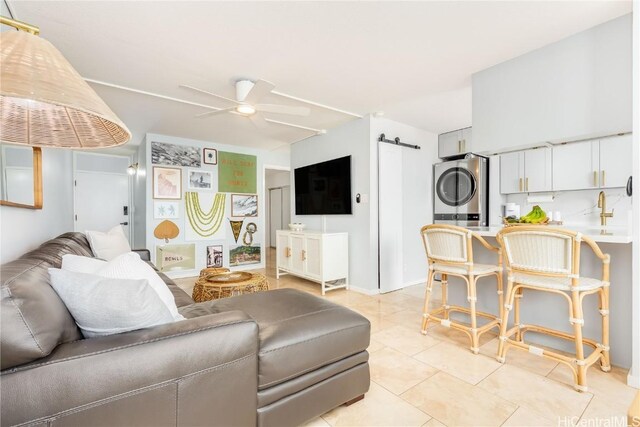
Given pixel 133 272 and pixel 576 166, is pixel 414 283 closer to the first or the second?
pixel 576 166

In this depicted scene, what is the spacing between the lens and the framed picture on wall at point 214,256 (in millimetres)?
5059

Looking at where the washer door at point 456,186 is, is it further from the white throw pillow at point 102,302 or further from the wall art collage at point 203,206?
the white throw pillow at point 102,302

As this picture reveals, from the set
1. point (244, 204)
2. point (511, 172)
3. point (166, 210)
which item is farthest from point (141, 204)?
point (511, 172)

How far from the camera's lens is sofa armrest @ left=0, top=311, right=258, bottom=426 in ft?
2.49

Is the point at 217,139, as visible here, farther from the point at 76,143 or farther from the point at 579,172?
the point at 579,172

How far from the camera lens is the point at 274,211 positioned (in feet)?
A: 28.2

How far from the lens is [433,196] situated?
4.58 metres

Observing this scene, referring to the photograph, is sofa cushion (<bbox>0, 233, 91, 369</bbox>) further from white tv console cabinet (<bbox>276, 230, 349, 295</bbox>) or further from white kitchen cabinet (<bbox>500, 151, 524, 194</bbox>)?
white kitchen cabinet (<bbox>500, 151, 524, 194</bbox>)

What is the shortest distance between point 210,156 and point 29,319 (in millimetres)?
4673

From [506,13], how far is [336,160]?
2599 mm

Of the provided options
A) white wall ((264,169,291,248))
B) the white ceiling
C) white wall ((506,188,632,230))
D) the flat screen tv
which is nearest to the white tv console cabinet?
the flat screen tv

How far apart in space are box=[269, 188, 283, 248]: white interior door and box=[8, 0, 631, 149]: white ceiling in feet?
17.0

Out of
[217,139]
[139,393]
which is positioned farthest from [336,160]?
[139,393]

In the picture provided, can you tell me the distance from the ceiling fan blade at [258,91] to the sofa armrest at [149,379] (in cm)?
181
